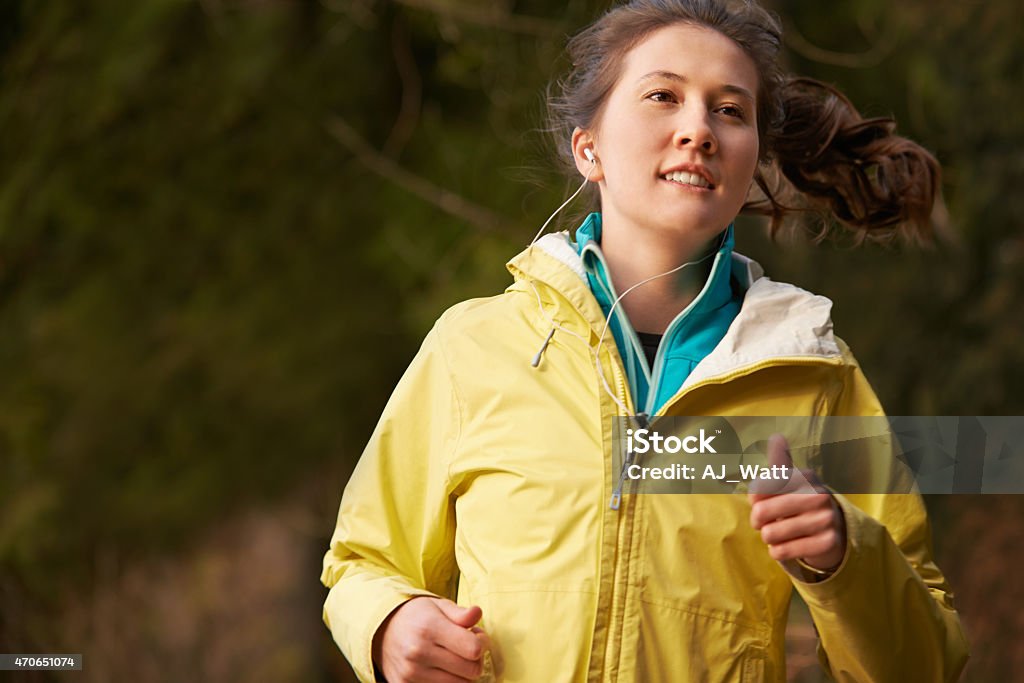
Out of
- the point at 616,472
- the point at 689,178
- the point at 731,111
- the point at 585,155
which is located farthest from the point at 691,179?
the point at 616,472

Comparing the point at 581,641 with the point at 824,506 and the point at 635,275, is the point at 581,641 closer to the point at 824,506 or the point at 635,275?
the point at 824,506

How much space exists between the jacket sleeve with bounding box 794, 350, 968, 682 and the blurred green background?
1872mm

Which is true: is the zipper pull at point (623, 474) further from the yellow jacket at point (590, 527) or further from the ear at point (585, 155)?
the ear at point (585, 155)

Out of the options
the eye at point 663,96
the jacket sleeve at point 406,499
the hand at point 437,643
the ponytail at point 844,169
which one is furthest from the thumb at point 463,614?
the ponytail at point 844,169

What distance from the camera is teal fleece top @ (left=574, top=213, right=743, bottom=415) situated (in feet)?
5.16

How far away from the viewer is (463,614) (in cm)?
146

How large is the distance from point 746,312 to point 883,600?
40cm

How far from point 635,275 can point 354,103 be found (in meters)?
3.33

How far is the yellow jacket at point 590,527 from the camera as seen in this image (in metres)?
1.44

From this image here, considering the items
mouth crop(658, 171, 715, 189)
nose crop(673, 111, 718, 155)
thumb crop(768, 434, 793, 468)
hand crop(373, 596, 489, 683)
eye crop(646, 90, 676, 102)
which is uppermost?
eye crop(646, 90, 676, 102)

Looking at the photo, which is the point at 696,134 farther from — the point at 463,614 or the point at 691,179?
the point at 463,614

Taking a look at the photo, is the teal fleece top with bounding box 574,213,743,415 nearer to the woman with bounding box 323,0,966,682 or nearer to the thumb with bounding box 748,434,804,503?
the woman with bounding box 323,0,966,682

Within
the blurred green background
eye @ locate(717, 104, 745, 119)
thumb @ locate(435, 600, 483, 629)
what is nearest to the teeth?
eye @ locate(717, 104, 745, 119)

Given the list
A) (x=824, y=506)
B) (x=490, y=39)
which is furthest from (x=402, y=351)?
(x=824, y=506)
